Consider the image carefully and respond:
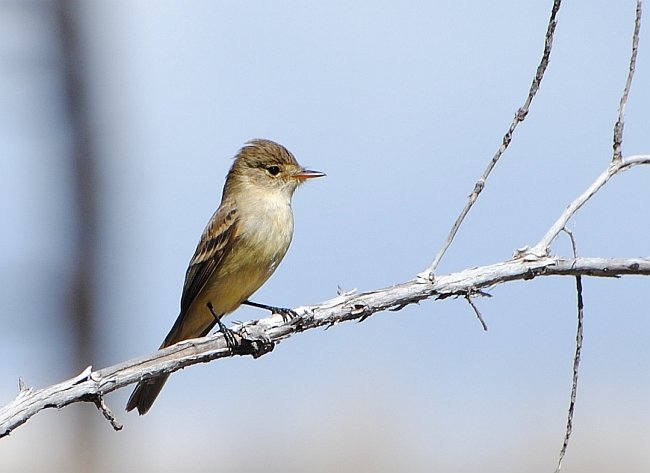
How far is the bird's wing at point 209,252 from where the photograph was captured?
16.4ft

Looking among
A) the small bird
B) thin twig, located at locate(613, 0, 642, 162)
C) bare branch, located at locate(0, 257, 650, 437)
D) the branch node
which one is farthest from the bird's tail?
thin twig, located at locate(613, 0, 642, 162)

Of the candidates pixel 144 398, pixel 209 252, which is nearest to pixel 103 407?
pixel 144 398

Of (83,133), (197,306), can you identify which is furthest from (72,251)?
(197,306)

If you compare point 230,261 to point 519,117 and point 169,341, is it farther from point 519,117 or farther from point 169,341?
point 519,117

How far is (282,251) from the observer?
5023mm

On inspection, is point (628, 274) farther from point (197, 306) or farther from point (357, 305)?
point (197, 306)

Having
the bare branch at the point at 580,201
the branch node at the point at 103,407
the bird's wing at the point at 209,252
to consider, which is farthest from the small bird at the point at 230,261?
the bare branch at the point at 580,201

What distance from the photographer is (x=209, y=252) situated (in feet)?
16.6

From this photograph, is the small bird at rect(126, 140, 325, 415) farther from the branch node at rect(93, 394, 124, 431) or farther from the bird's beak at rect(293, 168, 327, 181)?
the branch node at rect(93, 394, 124, 431)

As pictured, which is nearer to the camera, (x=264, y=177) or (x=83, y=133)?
(x=264, y=177)

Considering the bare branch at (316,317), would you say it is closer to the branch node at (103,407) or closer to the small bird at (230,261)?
the branch node at (103,407)

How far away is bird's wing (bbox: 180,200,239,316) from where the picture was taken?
5.01m

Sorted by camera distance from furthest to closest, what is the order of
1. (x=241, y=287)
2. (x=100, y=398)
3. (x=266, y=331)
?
(x=241, y=287), (x=266, y=331), (x=100, y=398)

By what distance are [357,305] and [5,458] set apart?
6.24m
